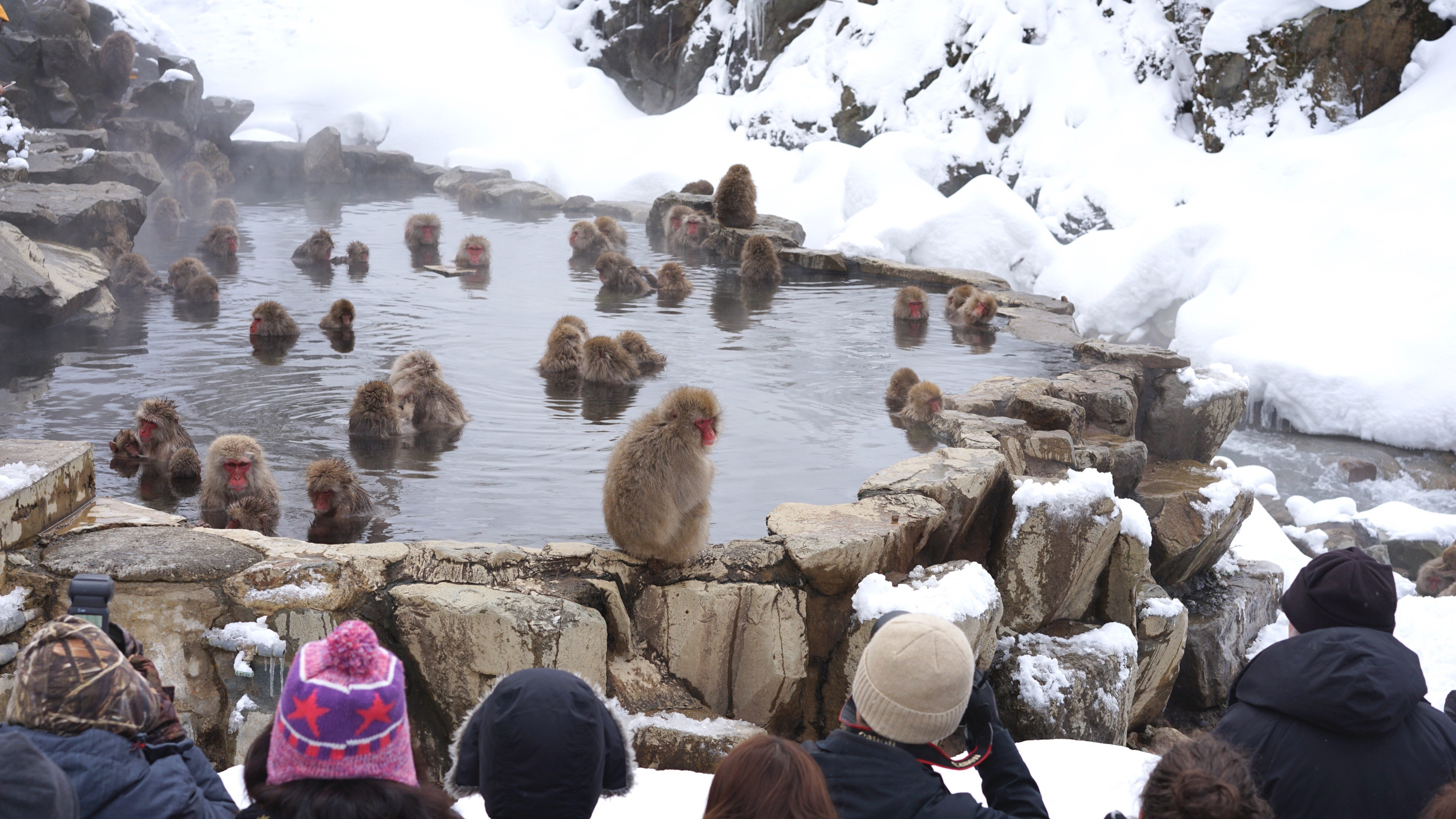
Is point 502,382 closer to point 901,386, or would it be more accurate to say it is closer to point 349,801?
point 901,386

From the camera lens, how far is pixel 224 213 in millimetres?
12086

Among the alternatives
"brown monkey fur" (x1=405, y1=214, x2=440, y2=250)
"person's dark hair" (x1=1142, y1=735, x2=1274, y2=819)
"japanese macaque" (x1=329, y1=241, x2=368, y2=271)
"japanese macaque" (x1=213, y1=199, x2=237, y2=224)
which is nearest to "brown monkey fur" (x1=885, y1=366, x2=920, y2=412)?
"person's dark hair" (x1=1142, y1=735, x2=1274, y2=819)

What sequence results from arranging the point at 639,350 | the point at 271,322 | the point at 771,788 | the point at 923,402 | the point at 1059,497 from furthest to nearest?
the point at 271,322
the point at 639,350
the point at 923,402
the point at 1059,497
the point at 771,788

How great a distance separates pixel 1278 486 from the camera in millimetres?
8914

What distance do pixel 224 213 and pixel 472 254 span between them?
4.37m

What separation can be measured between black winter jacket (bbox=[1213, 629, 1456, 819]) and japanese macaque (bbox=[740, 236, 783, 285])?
776cm

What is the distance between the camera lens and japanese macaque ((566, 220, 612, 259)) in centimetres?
1076

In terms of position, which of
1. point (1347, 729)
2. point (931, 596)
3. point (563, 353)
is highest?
point (563, 353)

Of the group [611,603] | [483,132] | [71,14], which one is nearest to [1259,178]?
[611,603]

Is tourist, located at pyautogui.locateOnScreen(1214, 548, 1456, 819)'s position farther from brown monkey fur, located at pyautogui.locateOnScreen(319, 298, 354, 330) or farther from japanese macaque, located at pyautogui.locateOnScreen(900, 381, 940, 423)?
brown monkey fur, located at pyautogui.locateOnScreen(319, 298, 354, 330)

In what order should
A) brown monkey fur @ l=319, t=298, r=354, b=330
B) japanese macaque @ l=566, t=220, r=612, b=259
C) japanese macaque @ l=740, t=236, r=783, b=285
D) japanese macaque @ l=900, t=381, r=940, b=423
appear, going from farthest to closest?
japanese macaque @ l=566, t=220, r=612, b=259
japanese macaque @ l=740, t=236, r=783, b=285
brown monkey fur @ l=319, t=298, r=354, b=330
japanese macaque @ l=900, t=381, r=940, b=423

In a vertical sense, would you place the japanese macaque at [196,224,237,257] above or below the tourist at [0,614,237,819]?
above

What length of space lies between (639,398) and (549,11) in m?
22.8

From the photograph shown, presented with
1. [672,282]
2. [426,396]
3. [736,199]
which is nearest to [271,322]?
[426,396]
